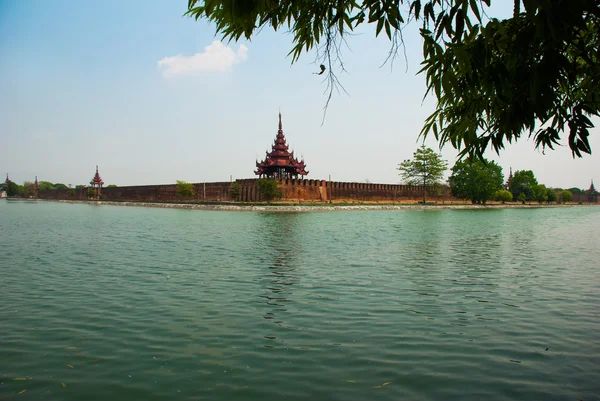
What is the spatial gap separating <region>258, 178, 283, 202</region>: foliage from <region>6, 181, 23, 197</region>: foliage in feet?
337

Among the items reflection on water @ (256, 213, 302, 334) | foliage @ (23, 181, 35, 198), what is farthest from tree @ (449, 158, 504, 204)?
foliage @ (23, 181, 35, 198)

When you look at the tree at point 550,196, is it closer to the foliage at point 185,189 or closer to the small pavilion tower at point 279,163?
the small pavilion tower at point 279,163

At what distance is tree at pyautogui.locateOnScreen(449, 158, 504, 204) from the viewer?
74562 millimetres

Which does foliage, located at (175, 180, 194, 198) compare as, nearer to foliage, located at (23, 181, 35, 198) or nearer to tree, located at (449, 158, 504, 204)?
tree, located at (449, 158, 504, 204)

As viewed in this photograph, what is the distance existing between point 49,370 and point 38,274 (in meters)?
5.80

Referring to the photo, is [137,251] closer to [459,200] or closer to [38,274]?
[38,274]

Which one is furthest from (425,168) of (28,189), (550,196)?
(28,189)

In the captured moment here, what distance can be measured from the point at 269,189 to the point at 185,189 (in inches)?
710

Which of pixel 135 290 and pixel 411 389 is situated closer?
pixel 411 389

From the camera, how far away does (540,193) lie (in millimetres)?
97938

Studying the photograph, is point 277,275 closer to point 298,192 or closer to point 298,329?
point 298,329

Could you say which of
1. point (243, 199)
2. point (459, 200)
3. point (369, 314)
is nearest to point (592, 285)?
point (369, 314)

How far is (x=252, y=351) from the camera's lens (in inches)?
→ 185

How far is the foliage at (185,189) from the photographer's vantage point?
2549 inches
